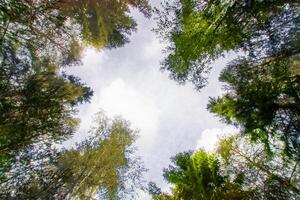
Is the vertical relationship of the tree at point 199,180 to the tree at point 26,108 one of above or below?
below

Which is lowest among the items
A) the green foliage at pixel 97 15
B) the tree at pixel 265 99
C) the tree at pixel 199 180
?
the tree at pixel 199 180

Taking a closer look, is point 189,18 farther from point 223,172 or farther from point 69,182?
point 69,182

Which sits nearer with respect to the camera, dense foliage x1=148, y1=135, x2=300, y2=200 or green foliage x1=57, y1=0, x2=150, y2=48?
dense foliage x1=148, y1=135, x2=300, y2=200

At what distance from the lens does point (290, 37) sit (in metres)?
9.18

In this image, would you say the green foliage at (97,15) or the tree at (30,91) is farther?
the green foliage at (97,15)

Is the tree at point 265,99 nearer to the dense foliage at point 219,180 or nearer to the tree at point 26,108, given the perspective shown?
the dense foliage at point 219,180

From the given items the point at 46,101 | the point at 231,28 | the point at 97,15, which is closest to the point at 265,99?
the point at 231,28

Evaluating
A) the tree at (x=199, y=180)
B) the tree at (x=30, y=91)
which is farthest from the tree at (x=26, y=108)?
the tree at (x=199, y=180)

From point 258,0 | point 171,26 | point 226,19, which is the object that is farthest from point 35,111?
point 258,0

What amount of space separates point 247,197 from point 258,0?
189 inches

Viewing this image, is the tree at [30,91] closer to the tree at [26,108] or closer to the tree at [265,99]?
the tree at [26,108]

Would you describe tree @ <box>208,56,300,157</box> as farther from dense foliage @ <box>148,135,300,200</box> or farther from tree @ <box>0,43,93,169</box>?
tree @ <box>0,43,93,169</box>

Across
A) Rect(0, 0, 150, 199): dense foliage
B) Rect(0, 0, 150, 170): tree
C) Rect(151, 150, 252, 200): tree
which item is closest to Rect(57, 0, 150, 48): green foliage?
Rect(0, 0, 150, 199): dense foliage

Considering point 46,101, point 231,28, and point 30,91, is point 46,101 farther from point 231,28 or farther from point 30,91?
point 231,28
